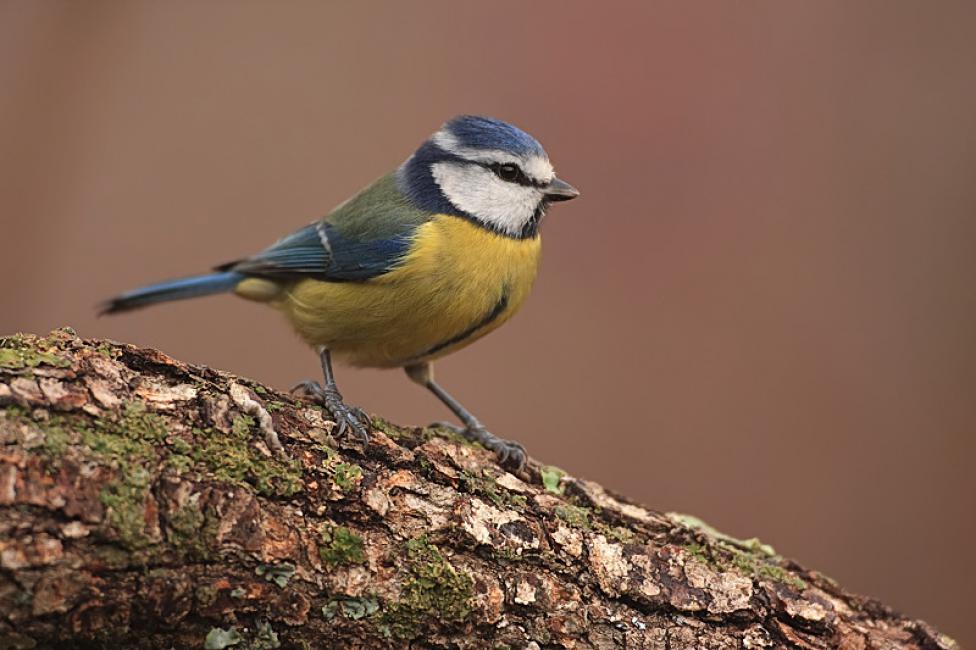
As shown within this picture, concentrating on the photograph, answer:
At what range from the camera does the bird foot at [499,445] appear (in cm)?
185

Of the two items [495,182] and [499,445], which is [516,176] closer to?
[495,182]

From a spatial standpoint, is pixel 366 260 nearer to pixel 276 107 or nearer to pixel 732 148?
pixel 276 107

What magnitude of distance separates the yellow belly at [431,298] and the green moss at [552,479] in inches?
16.8

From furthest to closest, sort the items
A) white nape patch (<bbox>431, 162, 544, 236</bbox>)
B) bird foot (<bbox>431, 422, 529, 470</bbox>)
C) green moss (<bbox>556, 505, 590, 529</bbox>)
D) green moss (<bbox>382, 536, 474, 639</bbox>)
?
white nape patch (<bbox>431, 162, 544, 236</bbox>) → bird foot (<bbox>431, 422, 529, 470</bbox>) → green moss (<bbox>556, 505, 590, 529</bbox>) → green moss (<bbox>382, 536, 474, 639</bbox>)

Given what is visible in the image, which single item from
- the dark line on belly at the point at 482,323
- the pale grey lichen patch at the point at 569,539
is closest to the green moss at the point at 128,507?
the pale grey lichen patch at the point at 569,539

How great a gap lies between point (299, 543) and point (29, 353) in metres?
0.44

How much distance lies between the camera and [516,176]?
2178 millimetres

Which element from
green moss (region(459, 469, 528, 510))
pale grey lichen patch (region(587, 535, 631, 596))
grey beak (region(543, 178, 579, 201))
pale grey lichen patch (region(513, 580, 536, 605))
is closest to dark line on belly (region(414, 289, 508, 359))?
grey beak (region(543, 178, 579, 201))

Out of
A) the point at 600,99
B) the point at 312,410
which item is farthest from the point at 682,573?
the point at 600,99

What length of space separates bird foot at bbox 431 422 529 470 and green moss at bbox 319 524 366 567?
0.55 meters

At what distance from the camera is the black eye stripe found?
2.17 meters

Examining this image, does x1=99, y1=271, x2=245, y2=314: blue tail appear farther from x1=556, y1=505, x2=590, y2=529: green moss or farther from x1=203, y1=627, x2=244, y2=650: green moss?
x1=203, y1=627, x2=244, y2=650: green moss

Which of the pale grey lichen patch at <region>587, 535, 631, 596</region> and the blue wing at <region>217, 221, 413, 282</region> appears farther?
the blue wing at <region>217, 221, 413, 282</region>

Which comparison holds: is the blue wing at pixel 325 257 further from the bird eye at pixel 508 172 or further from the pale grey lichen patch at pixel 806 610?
the pale grey lichen patch at pixel 806 610
